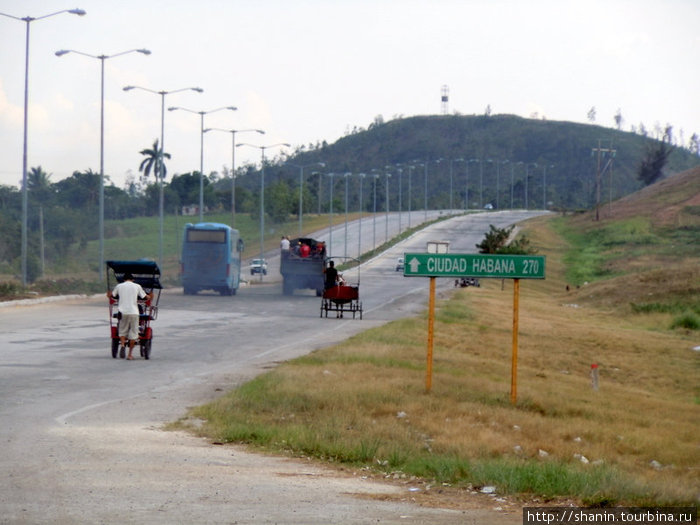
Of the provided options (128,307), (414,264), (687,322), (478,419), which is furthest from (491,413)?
(687,322)

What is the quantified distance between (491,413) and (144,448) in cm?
626

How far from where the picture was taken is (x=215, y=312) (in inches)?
→ 1507

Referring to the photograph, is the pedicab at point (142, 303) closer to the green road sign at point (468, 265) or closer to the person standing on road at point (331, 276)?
the green road sign at point (468, 265)

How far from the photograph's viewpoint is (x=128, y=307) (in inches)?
797

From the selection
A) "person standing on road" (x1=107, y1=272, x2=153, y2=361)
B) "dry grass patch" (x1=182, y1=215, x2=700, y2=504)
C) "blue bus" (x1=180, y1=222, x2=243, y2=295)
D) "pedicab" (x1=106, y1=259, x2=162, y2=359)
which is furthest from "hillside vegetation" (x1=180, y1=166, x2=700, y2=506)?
"blue bus" (x1=180, y1=222, x2=243, y2=295)

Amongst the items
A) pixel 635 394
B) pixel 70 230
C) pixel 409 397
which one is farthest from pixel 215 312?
pixel 70 230

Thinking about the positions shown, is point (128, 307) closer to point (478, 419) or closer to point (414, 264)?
point (414, 264)

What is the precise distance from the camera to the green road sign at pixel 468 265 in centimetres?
1580

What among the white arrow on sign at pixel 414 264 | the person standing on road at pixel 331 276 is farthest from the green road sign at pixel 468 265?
the person standing on road at pixel 331 276

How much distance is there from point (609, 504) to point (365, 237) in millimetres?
115089

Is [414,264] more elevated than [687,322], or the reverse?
[414,264]

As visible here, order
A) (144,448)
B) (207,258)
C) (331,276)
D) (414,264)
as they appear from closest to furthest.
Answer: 1. (144,448)
2. (414,264)
3. (331,276)
4. (207,258)

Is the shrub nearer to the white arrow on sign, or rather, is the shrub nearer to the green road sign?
the green road sign

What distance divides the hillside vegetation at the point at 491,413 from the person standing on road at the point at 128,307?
2.98 metres
